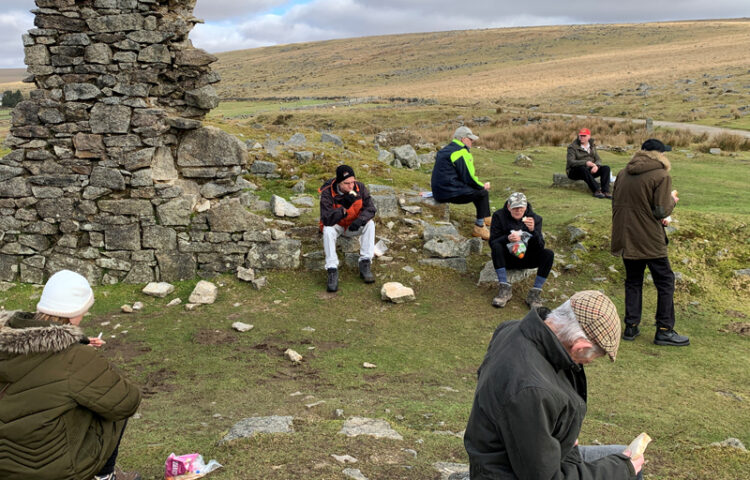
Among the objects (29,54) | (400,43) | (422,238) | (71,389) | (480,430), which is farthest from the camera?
(400,43)

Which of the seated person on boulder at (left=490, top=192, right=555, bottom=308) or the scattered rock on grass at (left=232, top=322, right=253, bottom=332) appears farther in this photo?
the seated person on boulder at (left=490, top=192, right=555, bottom=308)

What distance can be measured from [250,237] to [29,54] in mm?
4428

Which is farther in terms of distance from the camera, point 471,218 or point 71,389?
point 471,218

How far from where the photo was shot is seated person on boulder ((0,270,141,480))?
3352 millimetres

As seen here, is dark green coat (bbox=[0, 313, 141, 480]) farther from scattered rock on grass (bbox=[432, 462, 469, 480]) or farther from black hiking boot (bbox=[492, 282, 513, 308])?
black hiking boot (bbox=[492, 282, 513, 308])

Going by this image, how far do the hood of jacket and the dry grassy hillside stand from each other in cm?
5433

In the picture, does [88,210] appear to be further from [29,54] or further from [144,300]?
[29,54]

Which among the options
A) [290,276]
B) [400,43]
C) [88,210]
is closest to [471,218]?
[290,276]

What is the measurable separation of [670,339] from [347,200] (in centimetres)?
525

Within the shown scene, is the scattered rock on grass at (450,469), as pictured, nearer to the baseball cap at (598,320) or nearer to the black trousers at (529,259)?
the baseball cap at (598,320)

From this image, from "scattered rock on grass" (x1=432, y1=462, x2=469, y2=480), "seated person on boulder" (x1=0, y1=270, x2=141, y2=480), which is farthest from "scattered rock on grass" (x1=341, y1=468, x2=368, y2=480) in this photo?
"seated person on boulder" (x1=0, y1=270, x2=141, y2=480)

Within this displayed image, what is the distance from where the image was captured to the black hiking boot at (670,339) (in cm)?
750

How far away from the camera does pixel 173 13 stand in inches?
363

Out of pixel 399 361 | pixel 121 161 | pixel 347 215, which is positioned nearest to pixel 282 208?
pixel 347 215
